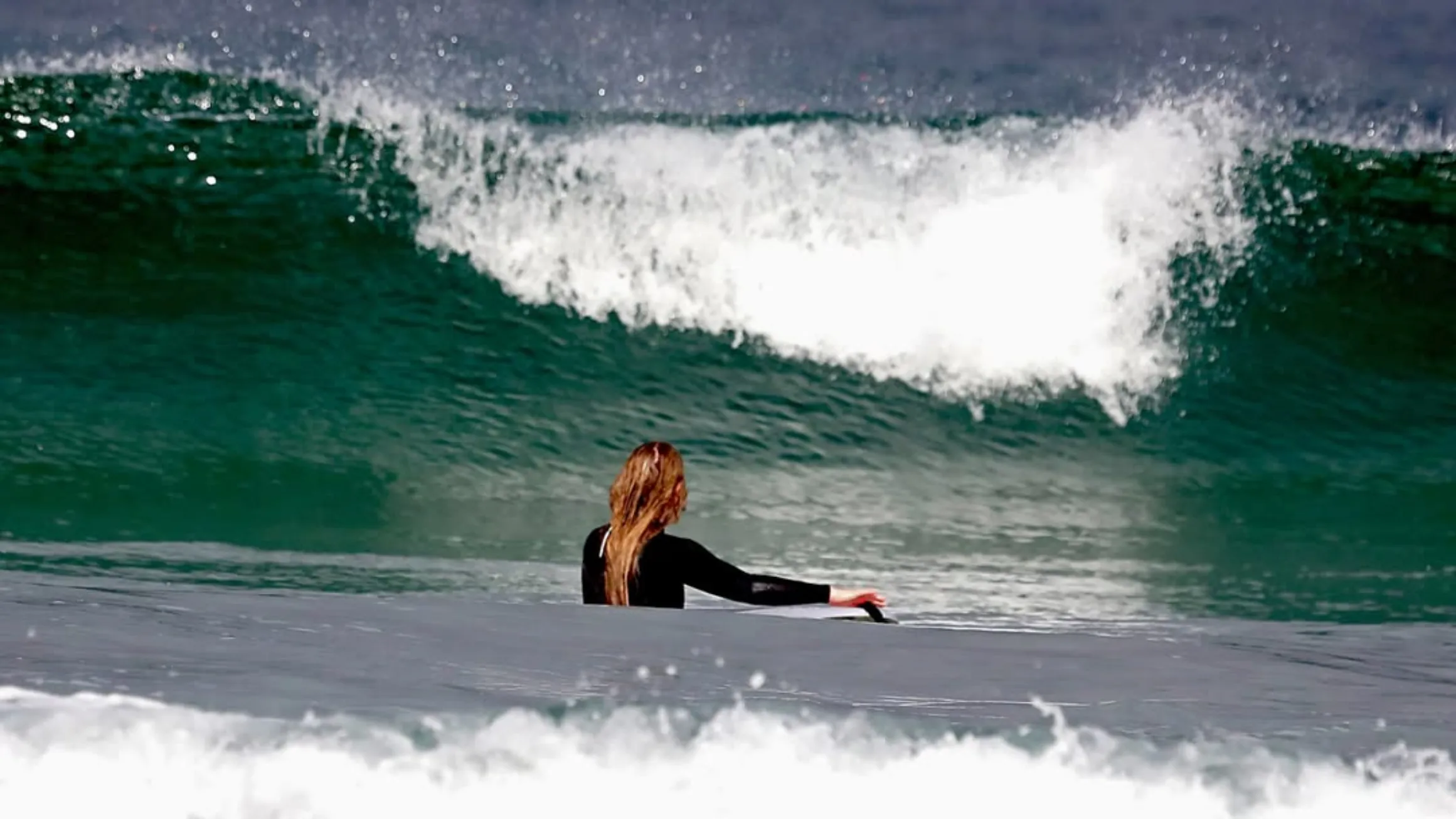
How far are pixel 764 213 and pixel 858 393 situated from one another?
1.34 meters

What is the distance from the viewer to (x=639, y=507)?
2.76 meters

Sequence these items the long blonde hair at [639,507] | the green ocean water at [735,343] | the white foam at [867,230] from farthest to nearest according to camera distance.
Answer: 1. the white foam at [867,230]
2. the green ocean water at [735,343]
3. the long blonde hair at [639,507]

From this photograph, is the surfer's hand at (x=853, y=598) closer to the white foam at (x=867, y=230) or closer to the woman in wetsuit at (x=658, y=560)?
the woman in wetsuit at (x=658, y=560)

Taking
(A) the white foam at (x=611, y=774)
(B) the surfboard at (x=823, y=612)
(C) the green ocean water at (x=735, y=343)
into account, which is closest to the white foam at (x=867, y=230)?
(C) the green ocean water at (x=735, y=343)

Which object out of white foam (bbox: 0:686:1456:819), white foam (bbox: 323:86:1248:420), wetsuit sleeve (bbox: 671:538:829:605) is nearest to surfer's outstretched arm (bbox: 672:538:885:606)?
wetsuit sleeve (bbox: 671:538:829:605)

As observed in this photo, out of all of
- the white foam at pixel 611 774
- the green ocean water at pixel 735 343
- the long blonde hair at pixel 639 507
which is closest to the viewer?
the white foam at pixel 611 774

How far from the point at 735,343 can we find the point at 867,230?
41.9 inches

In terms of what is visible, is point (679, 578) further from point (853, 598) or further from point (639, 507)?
point (853, 598)

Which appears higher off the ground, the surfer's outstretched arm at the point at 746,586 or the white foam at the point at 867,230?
the white foam at the point at 867,230

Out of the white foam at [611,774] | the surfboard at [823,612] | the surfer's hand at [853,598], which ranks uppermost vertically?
the surfer's hand at [853,598]

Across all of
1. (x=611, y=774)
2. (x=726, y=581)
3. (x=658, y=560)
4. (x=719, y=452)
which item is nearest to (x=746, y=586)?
(x=726, y=581)

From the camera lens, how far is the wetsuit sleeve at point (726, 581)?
2.79 metres

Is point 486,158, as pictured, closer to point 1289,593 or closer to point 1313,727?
point 1289,593

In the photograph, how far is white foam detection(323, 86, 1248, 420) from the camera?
25.0 ft
